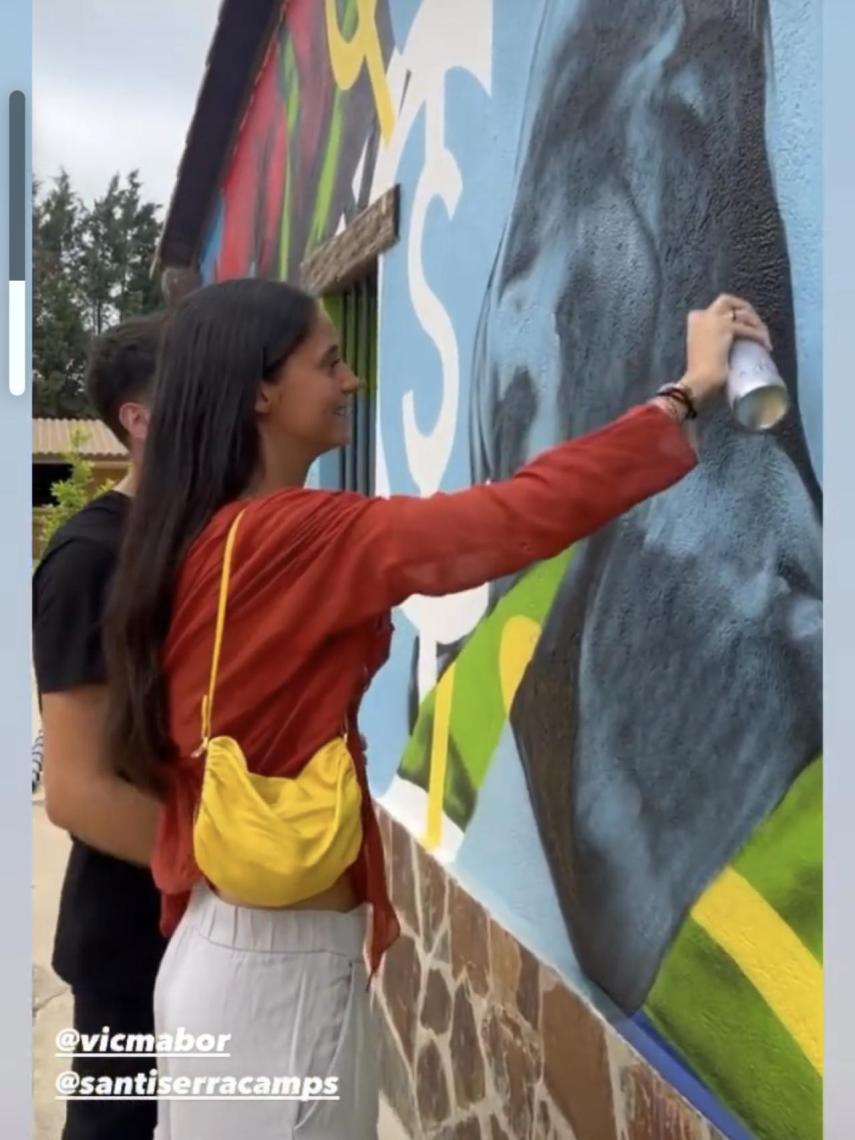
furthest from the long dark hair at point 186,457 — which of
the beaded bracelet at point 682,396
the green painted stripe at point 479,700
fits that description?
the green painted stripe at point 479,700

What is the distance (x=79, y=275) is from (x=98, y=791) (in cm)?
60

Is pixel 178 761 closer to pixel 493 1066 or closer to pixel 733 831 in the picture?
pixel 733 831

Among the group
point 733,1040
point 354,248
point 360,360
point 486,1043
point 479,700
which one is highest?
point 354,248

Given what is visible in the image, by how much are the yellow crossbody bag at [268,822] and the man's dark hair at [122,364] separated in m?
0.48

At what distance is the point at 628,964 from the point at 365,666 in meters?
0.72

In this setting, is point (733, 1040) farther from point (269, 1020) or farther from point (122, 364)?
point (122, 364)

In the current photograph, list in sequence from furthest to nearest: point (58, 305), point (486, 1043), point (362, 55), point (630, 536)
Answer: point (362, 55), point (486, 1043), point (630, 536), point (58, 305)

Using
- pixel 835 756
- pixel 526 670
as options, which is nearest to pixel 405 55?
pixel 526 670

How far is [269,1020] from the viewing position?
1.34 m

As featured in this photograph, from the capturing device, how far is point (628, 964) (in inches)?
72.2

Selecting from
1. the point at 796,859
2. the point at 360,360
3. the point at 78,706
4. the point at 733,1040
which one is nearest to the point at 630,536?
the point at 796,859

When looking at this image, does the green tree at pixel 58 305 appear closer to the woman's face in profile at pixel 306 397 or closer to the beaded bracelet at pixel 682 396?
the woman's face in profile at pixel 306 397

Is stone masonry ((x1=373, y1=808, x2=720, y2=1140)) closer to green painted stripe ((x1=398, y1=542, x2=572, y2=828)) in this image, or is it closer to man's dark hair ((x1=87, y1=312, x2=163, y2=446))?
green painted stripe ((x1=398, y1=542, x2=572, y2=828))

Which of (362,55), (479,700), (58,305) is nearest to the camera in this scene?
(58,305)
